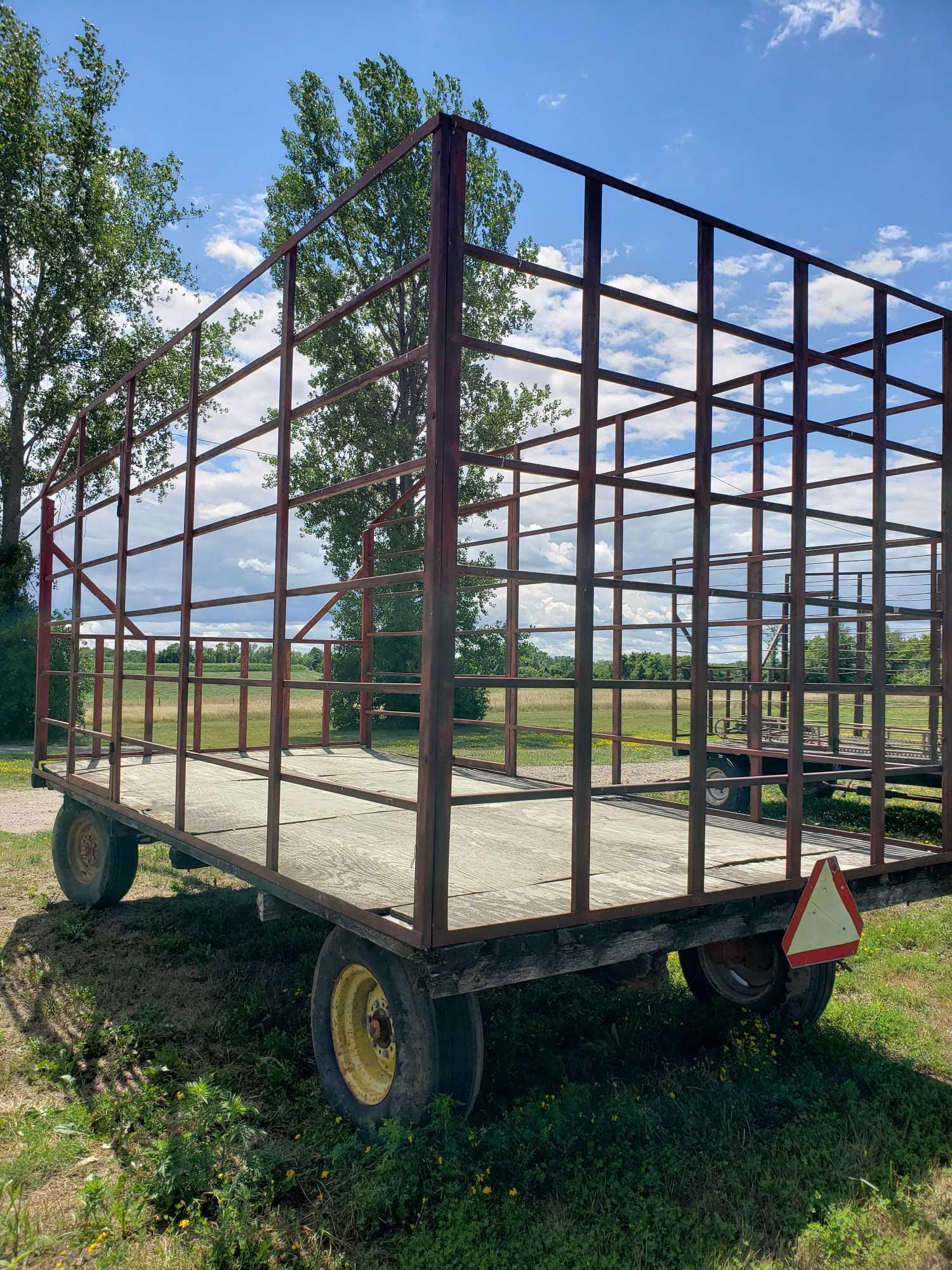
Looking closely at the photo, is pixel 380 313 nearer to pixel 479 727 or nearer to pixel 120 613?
pixel 479 727

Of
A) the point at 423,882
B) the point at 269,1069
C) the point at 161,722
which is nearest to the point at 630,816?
the point at 269,1069

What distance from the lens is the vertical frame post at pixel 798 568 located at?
147 inches

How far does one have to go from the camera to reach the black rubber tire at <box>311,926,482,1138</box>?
120 inches

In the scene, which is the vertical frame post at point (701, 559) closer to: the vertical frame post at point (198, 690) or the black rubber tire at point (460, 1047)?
the black rubber tire at point (460, 1047)

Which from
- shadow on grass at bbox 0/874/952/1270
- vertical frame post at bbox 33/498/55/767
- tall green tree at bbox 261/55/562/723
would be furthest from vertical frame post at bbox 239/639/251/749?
tall green tree at bbox 261/55/562/723

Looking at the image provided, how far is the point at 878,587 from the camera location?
4.15m

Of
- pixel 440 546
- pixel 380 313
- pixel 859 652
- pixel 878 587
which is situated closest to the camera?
pixel 440 546

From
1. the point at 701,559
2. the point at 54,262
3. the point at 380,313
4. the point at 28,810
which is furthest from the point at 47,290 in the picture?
the point at 701,559

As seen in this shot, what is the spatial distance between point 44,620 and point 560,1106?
233 inches

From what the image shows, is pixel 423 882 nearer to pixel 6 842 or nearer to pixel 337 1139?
pixel 337 1139

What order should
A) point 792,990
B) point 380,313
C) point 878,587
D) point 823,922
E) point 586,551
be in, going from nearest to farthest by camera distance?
1. point 586,551
2. point 823,922
3. point 878,587
4. point 792,990
5. point 380,313

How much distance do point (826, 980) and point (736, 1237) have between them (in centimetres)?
175

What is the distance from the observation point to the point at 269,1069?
3871 mm

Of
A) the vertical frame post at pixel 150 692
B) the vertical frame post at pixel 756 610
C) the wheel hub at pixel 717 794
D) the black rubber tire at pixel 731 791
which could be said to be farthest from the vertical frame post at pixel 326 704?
the wheel hub at pixel 717 794
